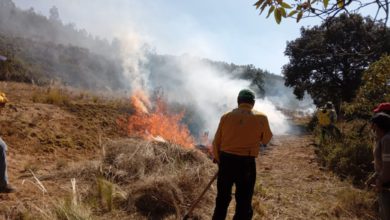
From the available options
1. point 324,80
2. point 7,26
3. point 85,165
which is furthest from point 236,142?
point 7,26

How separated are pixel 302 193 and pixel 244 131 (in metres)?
3.34

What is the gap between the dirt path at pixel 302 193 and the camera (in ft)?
19.7

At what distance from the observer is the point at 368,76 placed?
867 cm

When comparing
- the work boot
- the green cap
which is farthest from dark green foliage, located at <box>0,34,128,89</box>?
the green cap

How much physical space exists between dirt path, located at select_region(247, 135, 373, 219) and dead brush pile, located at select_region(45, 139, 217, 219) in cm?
106

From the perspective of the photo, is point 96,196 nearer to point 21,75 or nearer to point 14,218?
point 14,218

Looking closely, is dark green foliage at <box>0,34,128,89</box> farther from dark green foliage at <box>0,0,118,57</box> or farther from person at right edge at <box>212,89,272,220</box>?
person at right edge at <box>212,89,272,220</box>

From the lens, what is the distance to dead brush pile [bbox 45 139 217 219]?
5496 mm

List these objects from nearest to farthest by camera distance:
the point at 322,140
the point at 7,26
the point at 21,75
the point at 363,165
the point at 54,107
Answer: the point at 363,165 < the point at 322,140 < the point at 54,107 < the point at 21,75 < the point at 7,26

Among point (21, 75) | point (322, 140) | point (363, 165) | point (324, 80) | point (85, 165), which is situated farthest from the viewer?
point (324, 80)

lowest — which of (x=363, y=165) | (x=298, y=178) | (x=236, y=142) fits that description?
(x=298, y=178)

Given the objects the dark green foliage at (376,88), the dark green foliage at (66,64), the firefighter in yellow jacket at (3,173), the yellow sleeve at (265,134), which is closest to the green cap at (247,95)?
the yellow sleeve at (265,134)

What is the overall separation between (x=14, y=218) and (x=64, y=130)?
23.4ft

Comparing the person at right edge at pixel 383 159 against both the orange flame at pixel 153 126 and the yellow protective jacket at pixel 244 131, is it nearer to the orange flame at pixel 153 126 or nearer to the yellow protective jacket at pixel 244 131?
the yellow protective jacket at pixel 244 131
